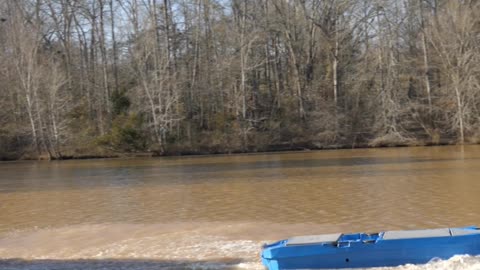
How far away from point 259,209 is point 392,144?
3063 cm

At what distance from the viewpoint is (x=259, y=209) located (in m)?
17.2

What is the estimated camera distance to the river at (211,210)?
1177 cm

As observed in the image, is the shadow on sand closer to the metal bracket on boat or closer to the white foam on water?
the white foam on water

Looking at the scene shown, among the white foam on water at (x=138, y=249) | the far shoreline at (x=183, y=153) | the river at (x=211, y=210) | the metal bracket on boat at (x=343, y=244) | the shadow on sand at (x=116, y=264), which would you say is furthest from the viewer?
the far shoreline at (x=183, y=153)

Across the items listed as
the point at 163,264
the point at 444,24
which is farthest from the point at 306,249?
the point at 444,24

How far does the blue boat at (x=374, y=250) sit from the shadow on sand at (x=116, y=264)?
119cm

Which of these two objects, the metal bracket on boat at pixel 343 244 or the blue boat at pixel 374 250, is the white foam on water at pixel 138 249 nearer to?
the blue boat at pixel 374 250

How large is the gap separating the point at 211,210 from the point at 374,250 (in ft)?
28.8

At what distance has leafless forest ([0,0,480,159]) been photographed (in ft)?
151

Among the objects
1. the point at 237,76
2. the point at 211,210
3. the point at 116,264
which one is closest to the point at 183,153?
the point at 237,76

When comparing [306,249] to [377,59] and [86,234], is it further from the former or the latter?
[377,59]

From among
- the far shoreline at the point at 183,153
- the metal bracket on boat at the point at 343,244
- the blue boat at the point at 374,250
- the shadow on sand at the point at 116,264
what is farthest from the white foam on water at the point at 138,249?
the far shoreline at the point at 183,153

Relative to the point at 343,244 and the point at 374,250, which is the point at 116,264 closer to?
the point at 343,244

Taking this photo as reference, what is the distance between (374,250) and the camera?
29.5ft
